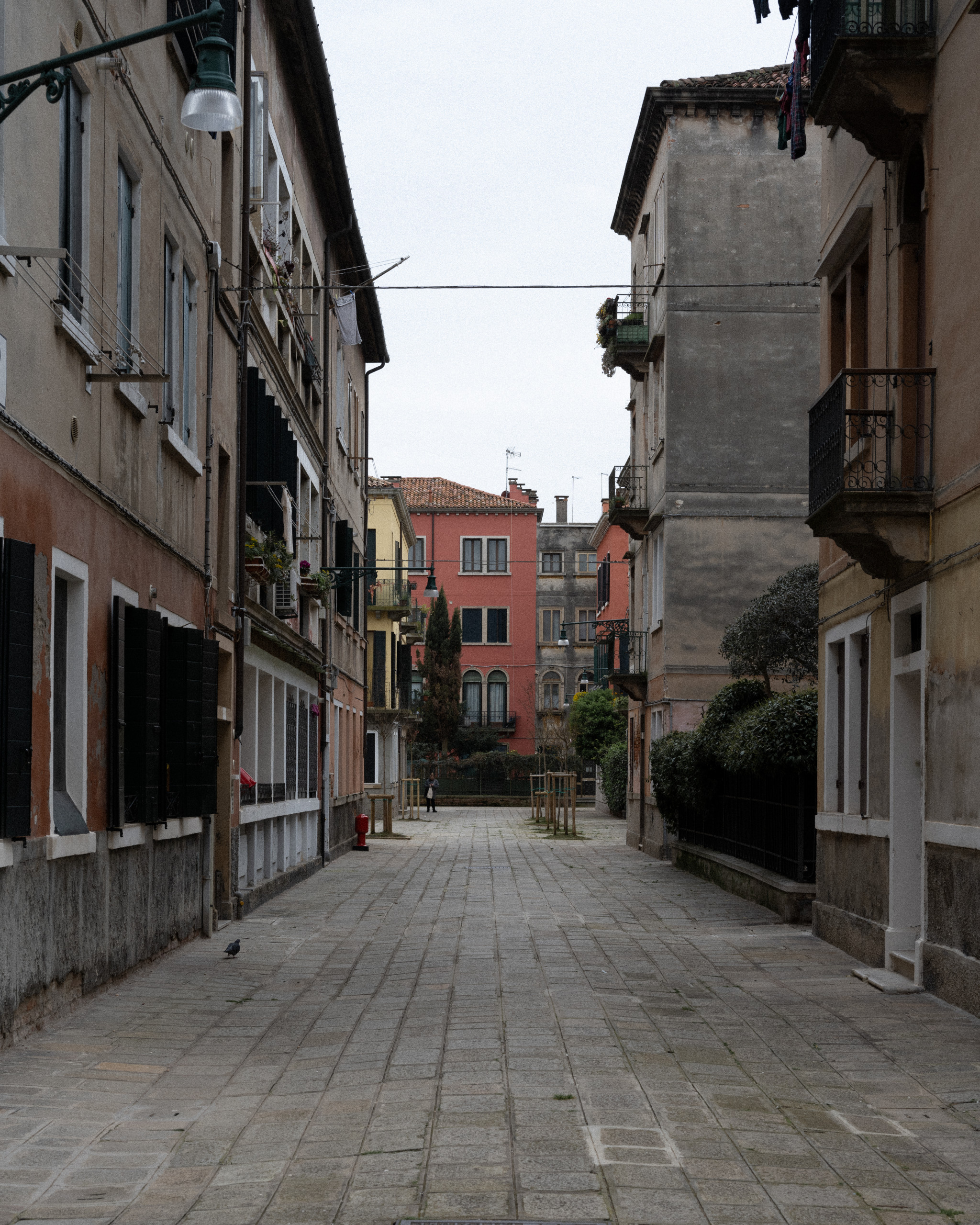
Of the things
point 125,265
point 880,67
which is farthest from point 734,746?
point 125,265

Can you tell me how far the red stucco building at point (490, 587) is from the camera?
256 ft

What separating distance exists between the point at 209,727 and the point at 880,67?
25.0ft

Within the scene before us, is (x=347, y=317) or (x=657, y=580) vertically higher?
(x=347, y=317)

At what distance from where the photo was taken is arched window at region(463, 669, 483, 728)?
255 feet

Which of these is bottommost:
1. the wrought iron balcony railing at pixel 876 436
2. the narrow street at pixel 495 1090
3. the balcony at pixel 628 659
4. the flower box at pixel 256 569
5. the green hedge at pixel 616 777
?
the green hedge at pixel 616 777

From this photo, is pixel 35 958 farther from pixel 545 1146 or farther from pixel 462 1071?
pixel 545 1146

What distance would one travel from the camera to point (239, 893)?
1711 cm

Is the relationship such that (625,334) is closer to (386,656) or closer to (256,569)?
(256,569)

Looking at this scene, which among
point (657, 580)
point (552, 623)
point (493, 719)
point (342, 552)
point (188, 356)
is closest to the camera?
point (188, 356)

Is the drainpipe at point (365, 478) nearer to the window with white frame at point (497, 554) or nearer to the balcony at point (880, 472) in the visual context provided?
the balcony at point (880, 472)

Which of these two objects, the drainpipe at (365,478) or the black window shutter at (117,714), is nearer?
the black window shutter at (117,714)

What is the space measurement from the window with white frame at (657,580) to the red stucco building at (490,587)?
4665 cm

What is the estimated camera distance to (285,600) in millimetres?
20109

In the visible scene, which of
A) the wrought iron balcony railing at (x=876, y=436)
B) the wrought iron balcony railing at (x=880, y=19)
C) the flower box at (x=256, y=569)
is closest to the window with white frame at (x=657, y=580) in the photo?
the flower box at (x=256, y=569)
